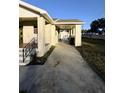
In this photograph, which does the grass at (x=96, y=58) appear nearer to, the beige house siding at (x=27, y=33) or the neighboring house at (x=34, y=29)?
the neighboring house at (x=34, y=29)

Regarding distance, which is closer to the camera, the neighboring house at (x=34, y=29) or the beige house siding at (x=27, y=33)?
the neighboring house at (x=34, y=29)

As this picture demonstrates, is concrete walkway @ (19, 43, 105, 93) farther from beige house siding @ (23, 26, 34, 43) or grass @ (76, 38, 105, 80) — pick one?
beige house siding @ (23, 26, 34, 43)

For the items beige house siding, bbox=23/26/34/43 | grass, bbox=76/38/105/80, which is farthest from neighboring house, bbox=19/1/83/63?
grass, bbox=76/38/105/80

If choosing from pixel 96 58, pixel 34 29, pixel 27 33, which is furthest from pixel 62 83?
pixel 34 29

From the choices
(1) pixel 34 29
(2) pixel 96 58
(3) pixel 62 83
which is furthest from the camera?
(1) pixel 34 29

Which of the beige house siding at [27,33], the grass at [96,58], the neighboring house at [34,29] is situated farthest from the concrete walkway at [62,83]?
the beige house siding at [27,33]

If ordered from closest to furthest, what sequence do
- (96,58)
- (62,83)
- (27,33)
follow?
(62,83) → (96,58) → (27,33)

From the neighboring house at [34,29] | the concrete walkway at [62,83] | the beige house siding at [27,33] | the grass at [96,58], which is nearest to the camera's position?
the concrete walkway at [62,83]

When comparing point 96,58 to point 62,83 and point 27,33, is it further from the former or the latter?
point 27,33
